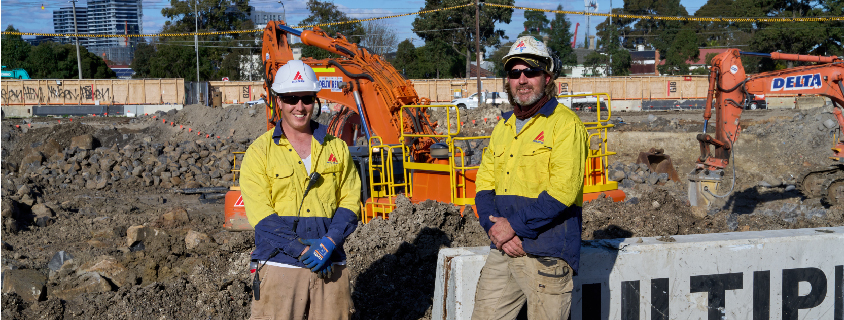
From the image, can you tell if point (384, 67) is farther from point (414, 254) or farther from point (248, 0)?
point (248, 0)

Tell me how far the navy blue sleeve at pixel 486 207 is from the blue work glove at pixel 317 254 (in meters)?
0.79

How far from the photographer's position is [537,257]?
3.19 m

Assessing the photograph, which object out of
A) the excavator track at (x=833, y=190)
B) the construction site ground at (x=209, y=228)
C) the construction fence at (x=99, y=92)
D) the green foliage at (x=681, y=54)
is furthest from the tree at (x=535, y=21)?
the excavator track at (x=833, y=190)

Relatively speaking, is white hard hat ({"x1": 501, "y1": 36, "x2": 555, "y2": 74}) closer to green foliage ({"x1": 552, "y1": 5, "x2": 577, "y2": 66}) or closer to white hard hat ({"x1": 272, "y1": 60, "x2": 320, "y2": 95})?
white hard hat ({"x1": 272, "y1": 60, "x2": 320, "y2": 95})

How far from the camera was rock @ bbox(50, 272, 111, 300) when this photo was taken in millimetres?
6422

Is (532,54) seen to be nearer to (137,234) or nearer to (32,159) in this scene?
(137,234)

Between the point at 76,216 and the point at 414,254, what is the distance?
8357 mm

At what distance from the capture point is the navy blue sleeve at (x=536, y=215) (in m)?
3.04

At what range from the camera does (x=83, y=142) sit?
19172mm

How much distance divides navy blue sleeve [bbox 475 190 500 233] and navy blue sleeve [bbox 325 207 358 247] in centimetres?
68

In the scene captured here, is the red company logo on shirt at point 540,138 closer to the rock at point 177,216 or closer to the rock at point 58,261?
the rock at point 58,261

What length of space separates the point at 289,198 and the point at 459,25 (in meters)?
46.0

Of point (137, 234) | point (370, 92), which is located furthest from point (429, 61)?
point (137, 234)

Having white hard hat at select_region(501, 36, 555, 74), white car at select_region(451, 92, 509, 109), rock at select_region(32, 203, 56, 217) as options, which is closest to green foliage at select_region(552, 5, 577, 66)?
white car at select_region(451, 92, 509, 109)
